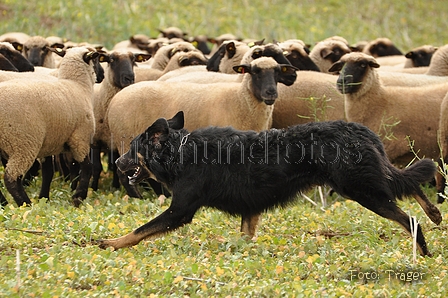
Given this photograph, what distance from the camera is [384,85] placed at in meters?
11.8

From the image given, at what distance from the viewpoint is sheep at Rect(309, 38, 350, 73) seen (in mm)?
13930

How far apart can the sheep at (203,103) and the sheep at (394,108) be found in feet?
3.42

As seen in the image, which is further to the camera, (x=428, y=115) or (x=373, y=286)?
(x=428, y=115)

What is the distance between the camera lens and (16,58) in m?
12.0

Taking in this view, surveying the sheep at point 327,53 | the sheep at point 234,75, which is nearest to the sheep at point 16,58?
the sheep at point 234,75

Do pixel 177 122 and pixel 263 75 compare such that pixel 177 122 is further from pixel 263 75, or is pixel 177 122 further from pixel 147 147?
pixel 263 75

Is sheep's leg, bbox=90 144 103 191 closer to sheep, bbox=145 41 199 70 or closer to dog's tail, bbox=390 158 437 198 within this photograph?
sheep, bbox=145 41 199 70

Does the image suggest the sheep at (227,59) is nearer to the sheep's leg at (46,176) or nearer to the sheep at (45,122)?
the sheep at (45,122)

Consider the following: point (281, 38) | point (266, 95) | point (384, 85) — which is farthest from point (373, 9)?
point (266, 95)

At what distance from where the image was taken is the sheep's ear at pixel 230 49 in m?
12.9

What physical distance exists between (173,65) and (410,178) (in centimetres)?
735

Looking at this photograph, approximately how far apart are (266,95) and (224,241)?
3.16m

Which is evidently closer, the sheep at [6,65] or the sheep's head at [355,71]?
the sheep's head at [355,71]

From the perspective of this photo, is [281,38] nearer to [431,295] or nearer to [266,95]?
[266,95]
